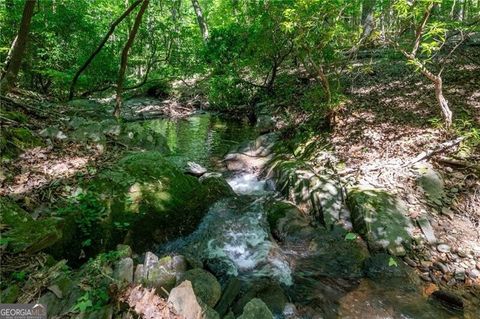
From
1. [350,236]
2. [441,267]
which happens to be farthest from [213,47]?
[441,267]

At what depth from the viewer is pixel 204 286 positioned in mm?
3420

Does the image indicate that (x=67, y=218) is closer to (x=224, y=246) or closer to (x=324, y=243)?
(x=224, y=246)

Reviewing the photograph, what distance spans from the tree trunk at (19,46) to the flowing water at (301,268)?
4229mm

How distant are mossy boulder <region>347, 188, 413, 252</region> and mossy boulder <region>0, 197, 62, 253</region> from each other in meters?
4.10

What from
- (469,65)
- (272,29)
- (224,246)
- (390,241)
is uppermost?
(272,29)

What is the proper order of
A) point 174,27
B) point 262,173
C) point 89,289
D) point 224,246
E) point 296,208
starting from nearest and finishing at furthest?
point 89,289, point 224,246, point 296,208, point 262,173, point 174,27

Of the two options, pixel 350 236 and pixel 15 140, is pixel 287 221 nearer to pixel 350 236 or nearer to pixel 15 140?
pixel 350 236

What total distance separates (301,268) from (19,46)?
5963mm

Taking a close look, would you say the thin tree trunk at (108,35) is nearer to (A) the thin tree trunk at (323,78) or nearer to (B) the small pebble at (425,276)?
(A) the thin tree trunk at (323,78)

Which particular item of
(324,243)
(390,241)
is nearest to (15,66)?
(324,243)

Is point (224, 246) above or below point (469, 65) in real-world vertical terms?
below

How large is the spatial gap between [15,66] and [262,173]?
531 centimetres

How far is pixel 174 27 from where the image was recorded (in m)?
12.9

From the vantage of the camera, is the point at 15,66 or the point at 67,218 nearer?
the point at 67,218
